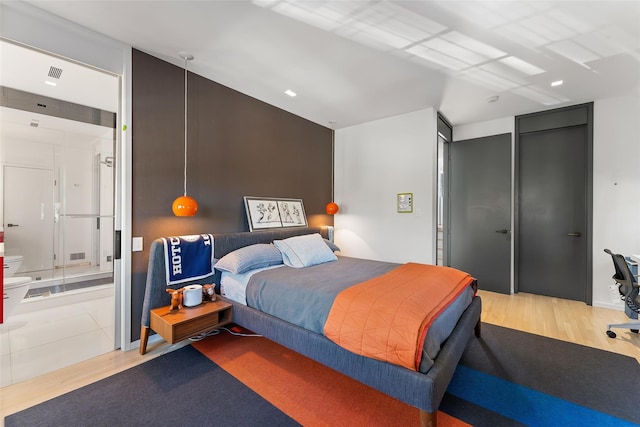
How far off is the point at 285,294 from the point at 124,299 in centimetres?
157

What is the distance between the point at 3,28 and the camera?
1933mm

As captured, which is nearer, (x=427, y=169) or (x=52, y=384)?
(x=52, y=384)

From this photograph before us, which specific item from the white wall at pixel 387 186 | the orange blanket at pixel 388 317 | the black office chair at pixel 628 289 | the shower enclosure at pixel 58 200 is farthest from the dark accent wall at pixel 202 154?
the black office chair at pixel 628 289

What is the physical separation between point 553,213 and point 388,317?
4084mm

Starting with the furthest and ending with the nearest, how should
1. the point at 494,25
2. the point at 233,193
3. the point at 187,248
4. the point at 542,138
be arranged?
the point at 542,138 → the point at 233,193 → the point at 187,248 → the point at 494,25

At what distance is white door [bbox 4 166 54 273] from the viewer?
3680mm

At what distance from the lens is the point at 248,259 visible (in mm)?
2771

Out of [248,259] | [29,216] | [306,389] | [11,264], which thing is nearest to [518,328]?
[306,389]

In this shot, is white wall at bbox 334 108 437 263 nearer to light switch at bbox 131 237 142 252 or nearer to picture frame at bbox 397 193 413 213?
picture frame at bbox 397 193 413 213

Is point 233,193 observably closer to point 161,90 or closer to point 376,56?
point 161,90

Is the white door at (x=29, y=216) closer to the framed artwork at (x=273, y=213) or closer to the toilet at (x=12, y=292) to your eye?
the toilet at (x=12, y=292)

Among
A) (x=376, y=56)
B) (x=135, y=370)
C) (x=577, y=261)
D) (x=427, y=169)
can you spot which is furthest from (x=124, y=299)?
(x=577, y=261)

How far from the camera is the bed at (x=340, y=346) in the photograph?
4.90 ft

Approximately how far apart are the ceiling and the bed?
1917 millimetres
